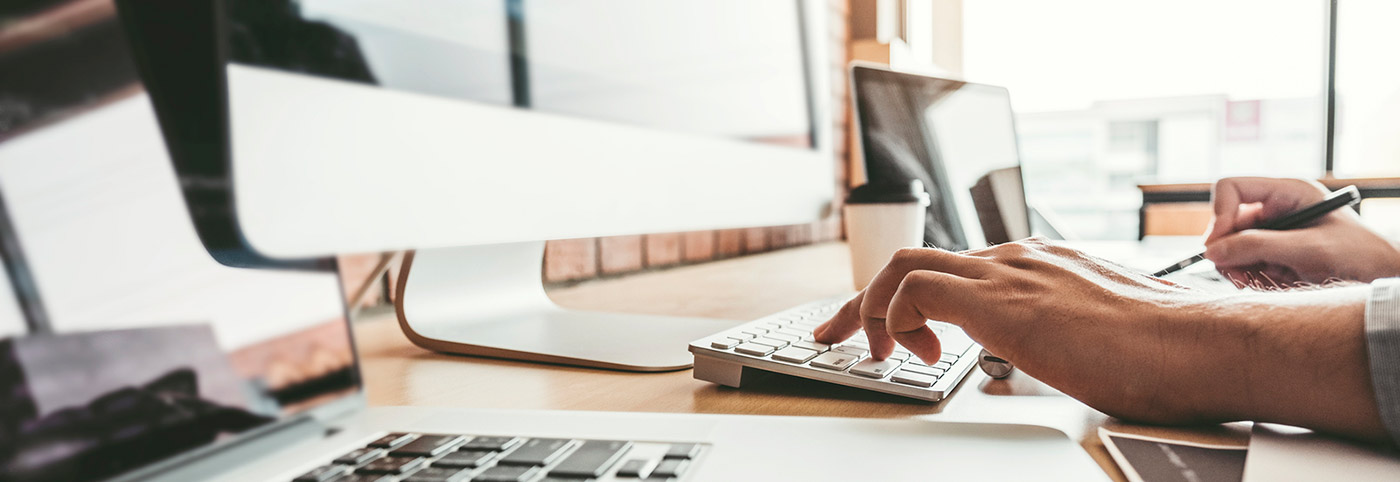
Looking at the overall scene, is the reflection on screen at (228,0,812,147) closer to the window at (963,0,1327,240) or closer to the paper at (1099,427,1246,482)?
the paper at (1099,427,1246,482)

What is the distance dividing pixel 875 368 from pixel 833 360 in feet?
0.07

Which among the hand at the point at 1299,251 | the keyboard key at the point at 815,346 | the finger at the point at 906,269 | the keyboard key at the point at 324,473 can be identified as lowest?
the hand at the point at 1299,251

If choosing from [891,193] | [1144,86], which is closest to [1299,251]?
[891,193]

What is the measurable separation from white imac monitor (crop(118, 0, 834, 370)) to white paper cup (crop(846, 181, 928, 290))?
0.08 meters

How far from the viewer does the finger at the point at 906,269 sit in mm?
377

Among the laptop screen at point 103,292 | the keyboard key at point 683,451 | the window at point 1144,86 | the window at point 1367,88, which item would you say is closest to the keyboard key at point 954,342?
the keyboard key at point 683,451

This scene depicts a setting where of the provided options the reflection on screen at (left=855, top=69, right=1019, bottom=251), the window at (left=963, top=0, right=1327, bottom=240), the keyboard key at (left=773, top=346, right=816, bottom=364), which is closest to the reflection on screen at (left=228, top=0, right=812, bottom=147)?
the reflection on screen at (left=855, top=69, right=1019, bottom=251)

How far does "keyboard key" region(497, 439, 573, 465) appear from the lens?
21 centimetres

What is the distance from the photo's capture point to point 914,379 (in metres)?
0.34

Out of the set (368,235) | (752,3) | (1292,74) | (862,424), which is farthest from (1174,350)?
(1292,74)

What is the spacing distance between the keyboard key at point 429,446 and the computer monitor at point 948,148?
60 centimetres

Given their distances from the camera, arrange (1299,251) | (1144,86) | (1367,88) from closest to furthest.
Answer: (1299,251)
(1367,88)
(1144,86)

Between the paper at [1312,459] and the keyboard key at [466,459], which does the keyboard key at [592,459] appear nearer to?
the keyboard key at [466,459]

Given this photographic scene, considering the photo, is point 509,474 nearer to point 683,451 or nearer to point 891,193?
point 683,451
